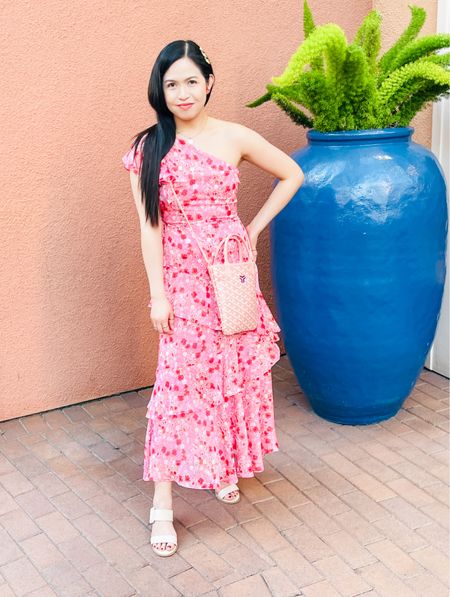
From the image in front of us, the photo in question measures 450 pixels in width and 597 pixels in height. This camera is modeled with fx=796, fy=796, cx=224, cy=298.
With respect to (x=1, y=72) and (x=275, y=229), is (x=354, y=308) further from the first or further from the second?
(x=1, y=72)

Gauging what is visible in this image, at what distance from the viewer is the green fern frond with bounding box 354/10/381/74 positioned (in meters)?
3.48

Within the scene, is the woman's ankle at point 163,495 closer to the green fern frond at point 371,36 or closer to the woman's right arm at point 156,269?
the woman's right arm at point 156,269

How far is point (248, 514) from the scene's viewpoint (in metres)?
3.10

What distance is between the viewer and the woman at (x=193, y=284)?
271cm

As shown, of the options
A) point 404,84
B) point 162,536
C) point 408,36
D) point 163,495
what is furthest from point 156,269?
point 408,36

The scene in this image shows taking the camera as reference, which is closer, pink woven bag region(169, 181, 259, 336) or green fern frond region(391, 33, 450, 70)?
pink woven bag region(169, 181, 259, 336)

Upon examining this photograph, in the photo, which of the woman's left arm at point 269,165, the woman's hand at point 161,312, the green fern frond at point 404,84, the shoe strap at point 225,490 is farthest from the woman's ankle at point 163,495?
the green fern frond at point 404,84

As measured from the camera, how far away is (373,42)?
11.6 feet

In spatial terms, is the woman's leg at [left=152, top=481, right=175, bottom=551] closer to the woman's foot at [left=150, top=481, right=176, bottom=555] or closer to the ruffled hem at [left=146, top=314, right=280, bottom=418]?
the woman's foot at [left=150, top=481, right=176, bottom=555]

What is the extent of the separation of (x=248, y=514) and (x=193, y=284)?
95cm

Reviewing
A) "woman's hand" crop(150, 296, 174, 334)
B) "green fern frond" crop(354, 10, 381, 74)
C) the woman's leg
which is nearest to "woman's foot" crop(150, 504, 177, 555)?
the woman's leg

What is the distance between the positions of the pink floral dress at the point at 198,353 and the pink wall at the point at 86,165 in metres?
1.08

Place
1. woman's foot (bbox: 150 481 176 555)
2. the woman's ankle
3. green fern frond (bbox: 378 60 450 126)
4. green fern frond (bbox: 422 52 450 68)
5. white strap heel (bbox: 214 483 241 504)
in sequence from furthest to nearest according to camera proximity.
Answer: green fern frond (bbox: 422 52 450 68) < green fern frond (bbox: 378 60 450 126) < white strap heel (bbox: 214 483 241 504) < the woman's ankle < woman's foot (bbox: 150 481 176 555)

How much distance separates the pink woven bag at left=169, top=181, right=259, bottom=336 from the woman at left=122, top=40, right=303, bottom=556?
0.17 ft
